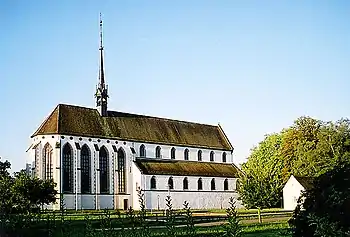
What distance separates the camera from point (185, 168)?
262ft

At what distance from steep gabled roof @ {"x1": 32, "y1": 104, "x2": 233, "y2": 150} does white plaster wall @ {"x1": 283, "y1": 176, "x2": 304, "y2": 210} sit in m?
19.2

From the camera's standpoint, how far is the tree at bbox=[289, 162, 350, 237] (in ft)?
45.9

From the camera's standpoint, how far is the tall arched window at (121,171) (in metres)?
73.2

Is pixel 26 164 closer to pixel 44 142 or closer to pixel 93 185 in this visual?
pixel 44 142

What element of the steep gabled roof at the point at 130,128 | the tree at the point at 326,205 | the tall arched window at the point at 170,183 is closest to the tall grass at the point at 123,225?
the tree at the point at 326,205

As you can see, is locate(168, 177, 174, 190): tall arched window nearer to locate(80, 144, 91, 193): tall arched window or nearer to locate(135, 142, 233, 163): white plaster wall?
locate(135, 142, 233, 163): white plaster wall

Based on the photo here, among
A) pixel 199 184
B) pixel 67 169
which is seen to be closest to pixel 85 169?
pixel 67 169

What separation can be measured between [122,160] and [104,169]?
3345 mm

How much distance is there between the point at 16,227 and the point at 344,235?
7.04m

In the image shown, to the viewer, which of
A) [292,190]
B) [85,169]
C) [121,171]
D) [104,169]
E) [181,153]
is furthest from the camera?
[181,153]

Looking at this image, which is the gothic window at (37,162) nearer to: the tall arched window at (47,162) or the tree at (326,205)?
the tall arched window at (47,162)

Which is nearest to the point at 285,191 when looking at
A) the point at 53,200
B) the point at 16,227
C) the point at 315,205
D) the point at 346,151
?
the point at 346,151

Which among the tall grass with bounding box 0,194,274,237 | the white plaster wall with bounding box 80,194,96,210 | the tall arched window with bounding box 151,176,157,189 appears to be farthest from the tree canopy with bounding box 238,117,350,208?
the tall grass with bounding box 0,194,274,237

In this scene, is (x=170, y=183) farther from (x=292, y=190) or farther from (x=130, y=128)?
(x=292, y=190)
